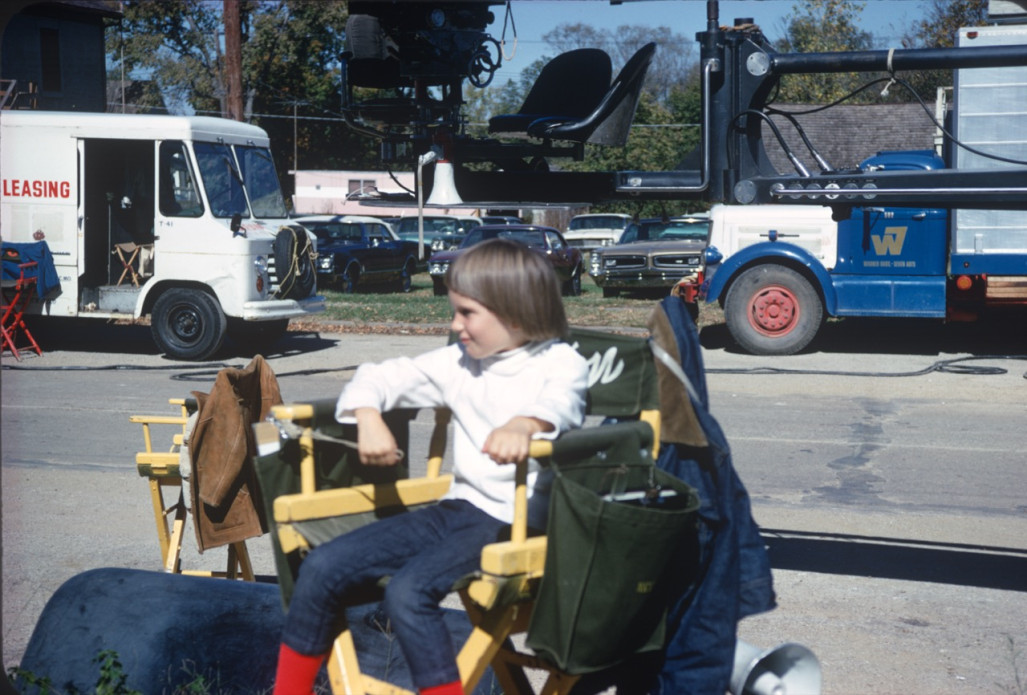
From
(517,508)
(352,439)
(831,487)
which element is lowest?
(831,487)

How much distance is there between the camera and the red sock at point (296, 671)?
278 cm

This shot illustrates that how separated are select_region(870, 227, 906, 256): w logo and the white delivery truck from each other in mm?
7254

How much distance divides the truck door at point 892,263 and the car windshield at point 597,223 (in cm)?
1833

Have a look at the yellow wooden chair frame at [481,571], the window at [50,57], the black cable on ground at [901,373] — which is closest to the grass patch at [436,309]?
the black cable on ground at [901,373]

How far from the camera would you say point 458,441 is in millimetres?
3020

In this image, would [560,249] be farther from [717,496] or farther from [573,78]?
[717,496]

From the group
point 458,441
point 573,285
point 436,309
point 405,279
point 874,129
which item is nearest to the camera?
point 458,441

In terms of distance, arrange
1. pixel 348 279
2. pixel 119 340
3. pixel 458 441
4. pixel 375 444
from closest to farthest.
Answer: pixel 375 444
pixel 458 441
pixel 119 340
pixel 348 279

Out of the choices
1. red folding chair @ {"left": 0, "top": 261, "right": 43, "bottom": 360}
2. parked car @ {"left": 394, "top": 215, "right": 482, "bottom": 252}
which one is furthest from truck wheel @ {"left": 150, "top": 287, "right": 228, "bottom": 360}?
parked car @ {"left": 394, "top": 215, "right": 482, "bottom": 252}

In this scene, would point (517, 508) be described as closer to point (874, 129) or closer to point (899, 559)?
point (899, 559)

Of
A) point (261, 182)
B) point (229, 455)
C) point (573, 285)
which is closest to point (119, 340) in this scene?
point (261, 182)

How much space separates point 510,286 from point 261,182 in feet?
43.1

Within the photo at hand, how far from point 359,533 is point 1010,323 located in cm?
1586

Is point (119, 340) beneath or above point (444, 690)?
beneath
